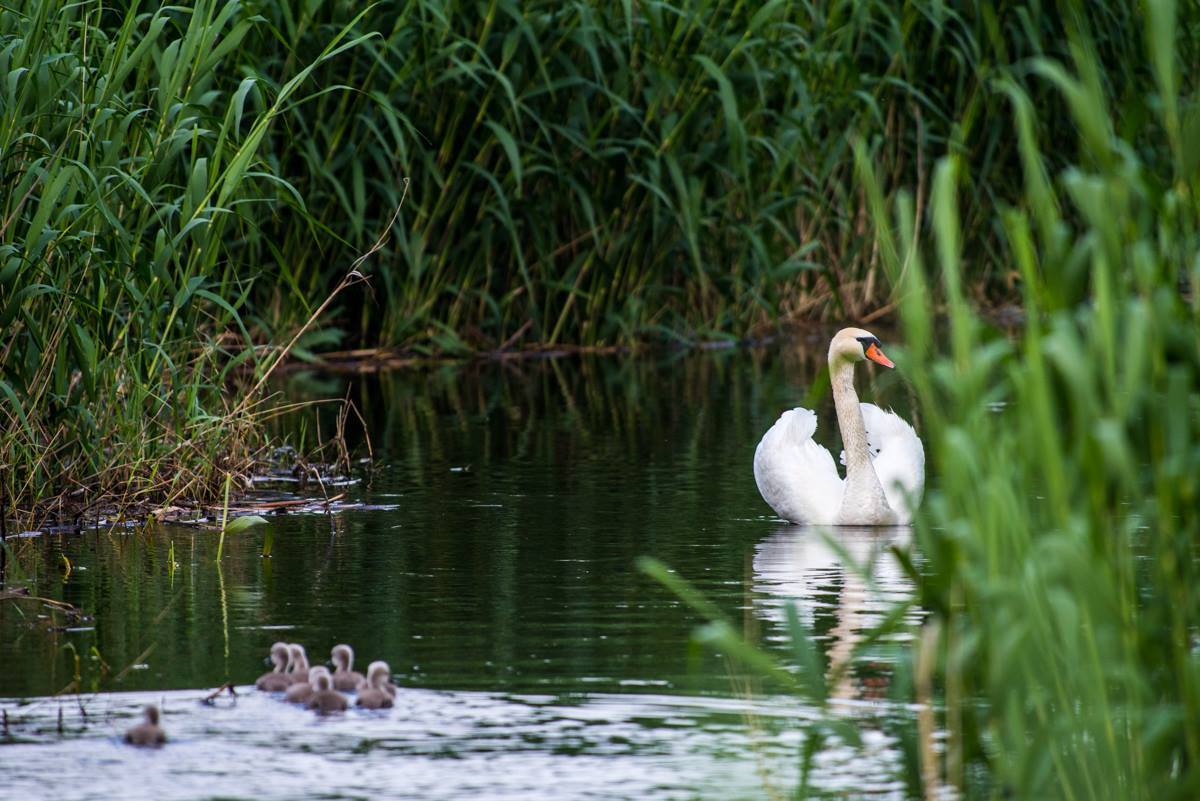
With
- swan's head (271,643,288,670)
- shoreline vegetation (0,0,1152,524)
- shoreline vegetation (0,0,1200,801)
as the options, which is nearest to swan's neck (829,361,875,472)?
shoreline vegetation (0,0,1200,801)

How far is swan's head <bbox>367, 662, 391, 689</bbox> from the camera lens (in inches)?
218

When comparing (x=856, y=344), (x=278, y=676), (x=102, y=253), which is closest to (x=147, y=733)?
(x=278, y=676)

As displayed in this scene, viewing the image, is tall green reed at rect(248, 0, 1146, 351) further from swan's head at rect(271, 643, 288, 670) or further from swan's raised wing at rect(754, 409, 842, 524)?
swan's head at rect(271, 643, 288, 670)

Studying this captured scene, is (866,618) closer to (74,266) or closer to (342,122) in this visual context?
(74,266)

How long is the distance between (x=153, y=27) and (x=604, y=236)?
807cm

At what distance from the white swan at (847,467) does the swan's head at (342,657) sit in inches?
139

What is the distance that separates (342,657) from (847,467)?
4.04m

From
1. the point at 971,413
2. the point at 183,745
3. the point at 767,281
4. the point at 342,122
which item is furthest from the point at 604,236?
the point at 971,413

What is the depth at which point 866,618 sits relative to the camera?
684cm

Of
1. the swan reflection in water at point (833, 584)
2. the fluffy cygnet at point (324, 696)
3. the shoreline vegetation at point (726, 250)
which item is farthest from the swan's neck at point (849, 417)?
the fluffy cygnet at point (324, 696)

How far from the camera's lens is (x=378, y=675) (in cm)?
555

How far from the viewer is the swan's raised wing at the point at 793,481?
30.0ft

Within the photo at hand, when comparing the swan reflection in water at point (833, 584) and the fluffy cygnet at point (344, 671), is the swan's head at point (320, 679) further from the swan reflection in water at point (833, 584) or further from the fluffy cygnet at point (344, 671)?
the swan reflection in water at point (833, 584)

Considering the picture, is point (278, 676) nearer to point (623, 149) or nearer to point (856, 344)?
point (856, 344)
